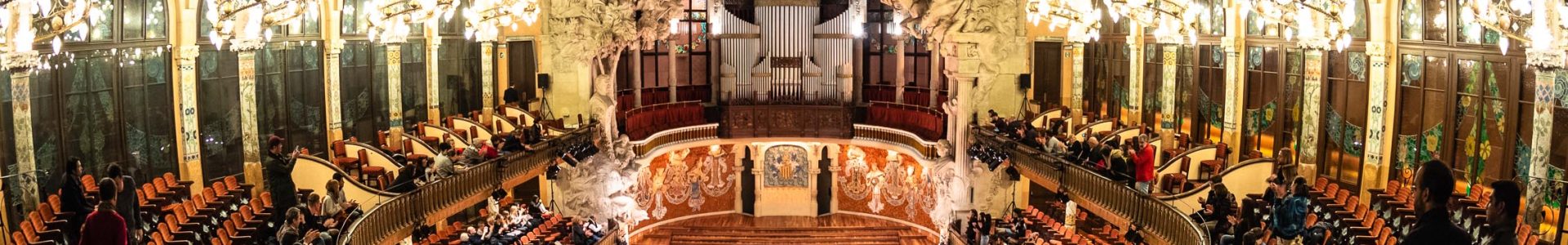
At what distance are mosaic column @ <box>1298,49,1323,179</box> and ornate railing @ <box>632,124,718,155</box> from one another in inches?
548

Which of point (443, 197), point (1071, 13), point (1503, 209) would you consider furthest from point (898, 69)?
point (1503, 209)

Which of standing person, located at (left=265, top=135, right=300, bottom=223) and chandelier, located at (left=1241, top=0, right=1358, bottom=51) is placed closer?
chandelier, located at (left=1241, top=0, right=1358, bottom=51)

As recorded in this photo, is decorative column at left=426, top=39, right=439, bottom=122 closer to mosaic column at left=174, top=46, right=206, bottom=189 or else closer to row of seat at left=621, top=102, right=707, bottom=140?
row of seat at left=621, top=102, right=707, bottom=140

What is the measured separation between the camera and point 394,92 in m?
28.4

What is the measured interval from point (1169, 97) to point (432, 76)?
13899 millimetres

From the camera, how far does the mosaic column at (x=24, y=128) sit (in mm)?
16500

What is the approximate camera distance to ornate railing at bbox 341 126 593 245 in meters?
18.5

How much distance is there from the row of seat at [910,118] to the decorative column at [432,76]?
33.5 feet

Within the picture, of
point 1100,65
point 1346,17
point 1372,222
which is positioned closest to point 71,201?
point 1346,17

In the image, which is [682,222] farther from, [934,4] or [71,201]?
[71,201]

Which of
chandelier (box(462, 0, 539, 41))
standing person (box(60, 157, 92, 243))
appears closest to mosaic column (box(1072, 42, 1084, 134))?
chandelier (box(462, 0, 539, 41))

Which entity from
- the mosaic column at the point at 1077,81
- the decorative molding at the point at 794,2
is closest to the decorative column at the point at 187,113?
the decorative molding at the point at 794,2

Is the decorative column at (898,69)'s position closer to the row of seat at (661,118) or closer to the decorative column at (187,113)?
the row of seat at (661,118)

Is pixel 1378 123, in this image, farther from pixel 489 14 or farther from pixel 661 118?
pixel 661 118
